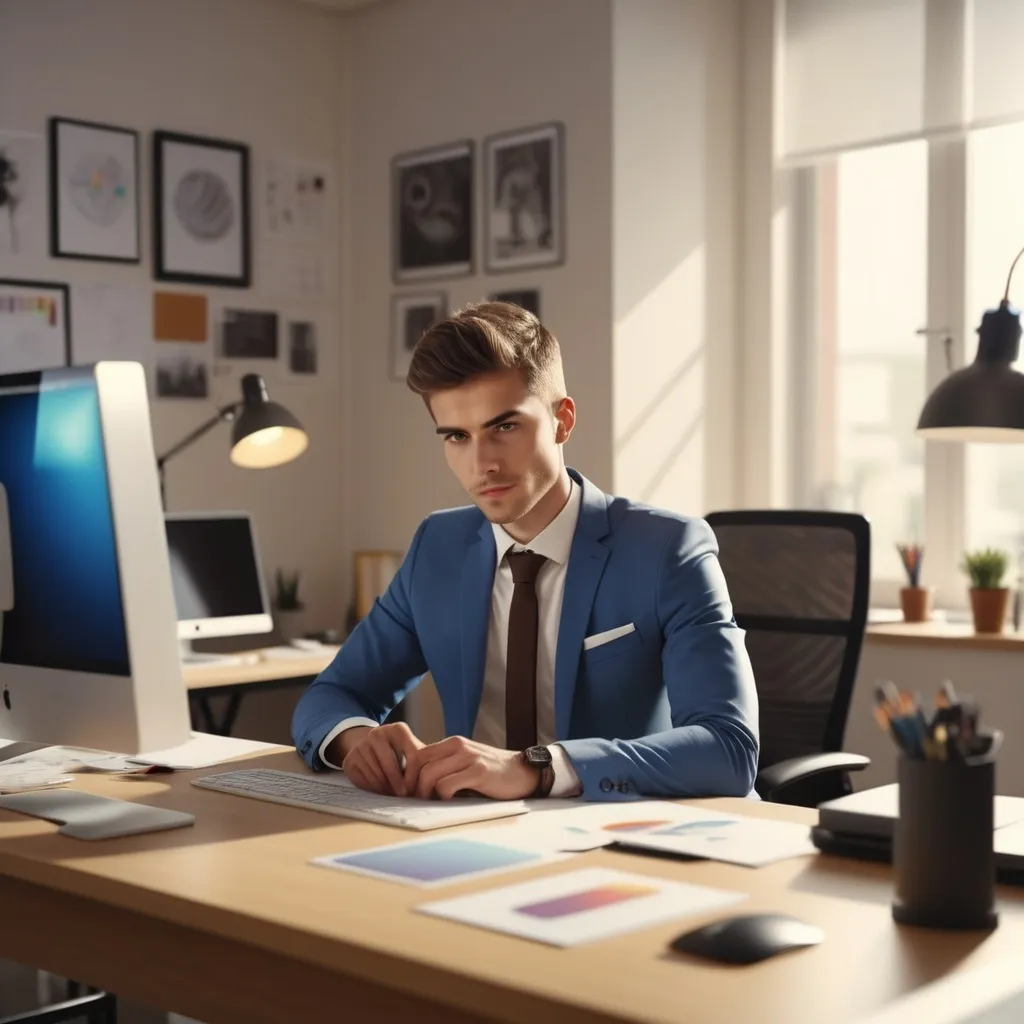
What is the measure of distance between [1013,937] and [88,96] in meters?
3.85

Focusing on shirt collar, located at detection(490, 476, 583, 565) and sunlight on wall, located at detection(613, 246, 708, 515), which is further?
sunlight on wall, located at detection(613, 246, 708, 515)

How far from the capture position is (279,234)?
475cm

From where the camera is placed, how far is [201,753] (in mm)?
2000

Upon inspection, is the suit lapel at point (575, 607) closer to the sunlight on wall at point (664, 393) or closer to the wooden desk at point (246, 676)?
the wooden desk at point (246, 676)

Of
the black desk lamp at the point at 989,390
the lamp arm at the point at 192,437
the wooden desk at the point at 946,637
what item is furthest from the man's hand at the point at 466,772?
the lamp arm at the point at 192,437

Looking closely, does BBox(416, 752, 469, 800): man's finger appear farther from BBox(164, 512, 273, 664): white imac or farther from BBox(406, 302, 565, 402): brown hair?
BBox(164, 512, 273, 664): white imac

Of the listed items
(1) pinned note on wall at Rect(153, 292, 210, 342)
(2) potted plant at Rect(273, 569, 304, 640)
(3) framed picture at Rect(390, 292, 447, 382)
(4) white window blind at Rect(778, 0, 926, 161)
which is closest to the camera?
(4) white window blind at Rect(778, 0, 926, 161)

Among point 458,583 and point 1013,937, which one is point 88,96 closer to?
point 458,583

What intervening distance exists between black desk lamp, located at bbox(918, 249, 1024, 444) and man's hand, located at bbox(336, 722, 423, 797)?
1.42m

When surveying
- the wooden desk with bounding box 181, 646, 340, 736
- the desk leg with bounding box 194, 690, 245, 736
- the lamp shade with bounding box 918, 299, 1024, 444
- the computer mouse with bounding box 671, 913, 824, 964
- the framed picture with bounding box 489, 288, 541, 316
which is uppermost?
the framed picture with bounding box 489, 288, 541, 316

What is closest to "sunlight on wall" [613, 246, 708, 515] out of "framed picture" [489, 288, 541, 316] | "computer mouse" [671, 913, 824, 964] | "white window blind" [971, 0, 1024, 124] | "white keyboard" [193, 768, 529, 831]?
"framed picture" [489, 288, 541, 316]

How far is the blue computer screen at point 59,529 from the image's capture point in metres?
1.57

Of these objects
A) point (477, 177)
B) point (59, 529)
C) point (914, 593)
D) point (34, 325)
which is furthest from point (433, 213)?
point (59, 529)

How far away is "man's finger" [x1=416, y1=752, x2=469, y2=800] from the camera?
160 centimetres
